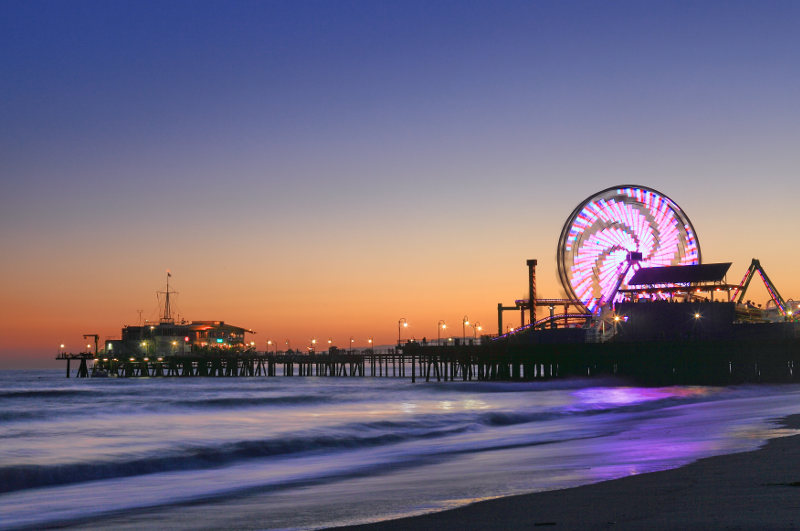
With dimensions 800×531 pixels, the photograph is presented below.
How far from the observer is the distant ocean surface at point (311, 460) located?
31.8ft

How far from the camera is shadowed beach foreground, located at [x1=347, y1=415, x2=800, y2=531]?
5836 millimetres

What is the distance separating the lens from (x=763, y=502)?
6.38 metres

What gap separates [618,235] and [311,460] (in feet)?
165

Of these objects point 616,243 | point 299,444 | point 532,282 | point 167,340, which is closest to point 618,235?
point 616,243

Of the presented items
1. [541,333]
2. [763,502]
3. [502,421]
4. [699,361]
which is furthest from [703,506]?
[541,333]

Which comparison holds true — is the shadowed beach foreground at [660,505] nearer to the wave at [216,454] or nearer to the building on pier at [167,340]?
the wave at [216,454]

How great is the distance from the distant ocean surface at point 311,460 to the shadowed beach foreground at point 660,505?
0.92 m

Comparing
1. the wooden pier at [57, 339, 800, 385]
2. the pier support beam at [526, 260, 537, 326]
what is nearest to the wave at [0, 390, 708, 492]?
the wooden pier at [57, 339, 800, 385]

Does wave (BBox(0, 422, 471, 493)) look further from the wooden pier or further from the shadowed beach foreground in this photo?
the wooden pier

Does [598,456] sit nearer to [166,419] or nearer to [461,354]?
[166,419]

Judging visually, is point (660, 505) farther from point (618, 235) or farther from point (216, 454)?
point (618, 235)

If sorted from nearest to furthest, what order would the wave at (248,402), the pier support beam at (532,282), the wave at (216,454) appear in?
the wave at (216,454) → the wave at (248,402) → the pier support beam at (532,282)

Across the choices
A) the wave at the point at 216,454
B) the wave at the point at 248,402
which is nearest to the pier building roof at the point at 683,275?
the wave at the point at 248,402

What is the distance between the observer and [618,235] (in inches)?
2530
